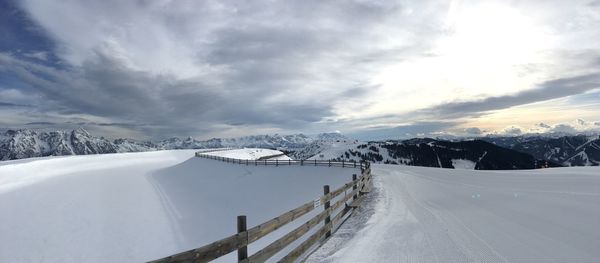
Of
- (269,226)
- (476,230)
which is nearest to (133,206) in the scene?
(269,226)

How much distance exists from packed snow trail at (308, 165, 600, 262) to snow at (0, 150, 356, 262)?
13.2 metres

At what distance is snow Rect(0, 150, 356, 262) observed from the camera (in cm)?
2397

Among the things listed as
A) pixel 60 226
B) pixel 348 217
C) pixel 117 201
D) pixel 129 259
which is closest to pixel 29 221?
pixel 60 226

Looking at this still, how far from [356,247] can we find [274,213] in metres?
24.9

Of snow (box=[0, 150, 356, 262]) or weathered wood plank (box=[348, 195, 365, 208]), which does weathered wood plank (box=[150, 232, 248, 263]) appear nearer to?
weathered wood plank (box=[348, 195, 365, 208])

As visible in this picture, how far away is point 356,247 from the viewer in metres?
8.91

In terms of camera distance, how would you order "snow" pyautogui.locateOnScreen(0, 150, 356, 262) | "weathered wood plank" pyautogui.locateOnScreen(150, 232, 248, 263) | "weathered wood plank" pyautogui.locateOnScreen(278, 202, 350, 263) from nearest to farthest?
"weathered wood plank" pyautogui.locateOnScreen(150, 232, 248, 263) → "weathered wood plank" pyautogui.locateOnScreen(278, 202, 350, 263) → "snow" pyautogui.locateOnScreen(0, 150, 356, 262)

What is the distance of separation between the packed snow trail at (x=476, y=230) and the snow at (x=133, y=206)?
13158 mm

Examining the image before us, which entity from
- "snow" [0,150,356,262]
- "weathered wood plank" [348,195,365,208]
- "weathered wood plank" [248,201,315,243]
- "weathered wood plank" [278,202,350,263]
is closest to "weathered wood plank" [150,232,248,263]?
"weathered wood plank" [248,201,315,243]

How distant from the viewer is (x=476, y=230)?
10062mm

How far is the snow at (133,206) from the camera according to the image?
24.0 m

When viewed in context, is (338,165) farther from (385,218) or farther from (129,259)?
(385,218)

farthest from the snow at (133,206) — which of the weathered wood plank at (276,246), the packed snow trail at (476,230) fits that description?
the weathered wood plank at (276,246)

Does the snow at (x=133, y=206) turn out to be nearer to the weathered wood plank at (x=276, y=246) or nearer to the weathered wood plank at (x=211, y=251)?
the weathered wood plank at (x=276, y=246)
